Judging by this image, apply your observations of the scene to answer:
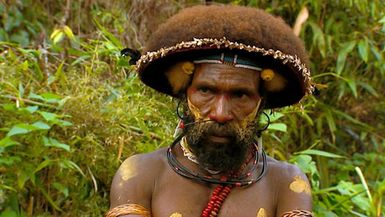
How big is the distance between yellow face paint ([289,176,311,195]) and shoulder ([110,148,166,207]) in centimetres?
36

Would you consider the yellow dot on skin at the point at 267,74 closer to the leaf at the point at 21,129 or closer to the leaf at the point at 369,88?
the leaf at the point at 21,129

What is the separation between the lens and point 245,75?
86.9 inches

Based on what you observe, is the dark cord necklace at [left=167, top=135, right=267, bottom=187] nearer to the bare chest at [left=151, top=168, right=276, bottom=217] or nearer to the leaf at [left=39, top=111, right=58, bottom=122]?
the bare chest at [left=151, top=168, right=276, bottom=217]

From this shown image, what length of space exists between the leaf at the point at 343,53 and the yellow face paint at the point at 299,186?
1.61 metres

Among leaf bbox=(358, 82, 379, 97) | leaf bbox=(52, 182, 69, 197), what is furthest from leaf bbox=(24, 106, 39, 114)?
leaf bbox=(358, 82, 379, 97)

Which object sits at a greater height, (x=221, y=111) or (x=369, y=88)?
(x=221, y=111)

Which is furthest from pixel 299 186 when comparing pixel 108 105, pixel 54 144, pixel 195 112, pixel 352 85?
pixel 352 85

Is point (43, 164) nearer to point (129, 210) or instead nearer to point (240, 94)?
point (129, 210)

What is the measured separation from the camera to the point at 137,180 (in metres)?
2.29

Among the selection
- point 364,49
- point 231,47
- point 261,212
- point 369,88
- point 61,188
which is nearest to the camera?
point 231,47

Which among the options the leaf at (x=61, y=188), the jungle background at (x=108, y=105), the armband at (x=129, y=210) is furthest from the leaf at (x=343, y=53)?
the armband at (x=129, y=210)

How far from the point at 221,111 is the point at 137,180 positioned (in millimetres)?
316

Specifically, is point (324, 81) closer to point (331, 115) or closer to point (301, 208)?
point (331, 115)

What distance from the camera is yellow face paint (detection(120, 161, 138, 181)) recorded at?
231cm
